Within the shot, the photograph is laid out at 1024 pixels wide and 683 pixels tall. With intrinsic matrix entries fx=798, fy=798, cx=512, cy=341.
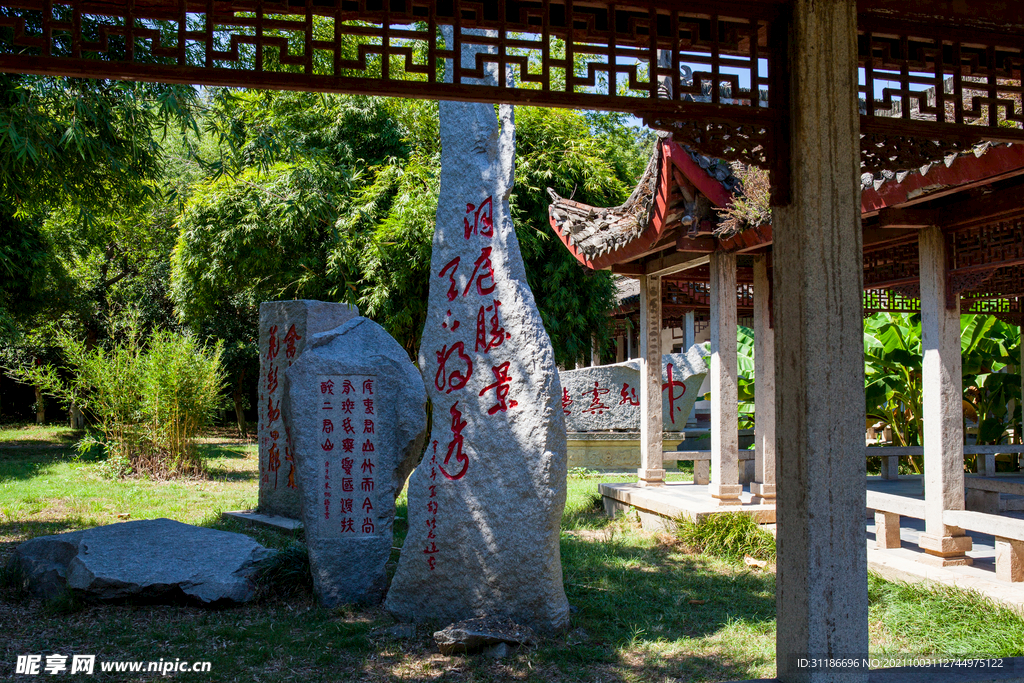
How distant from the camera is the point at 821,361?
115 inches

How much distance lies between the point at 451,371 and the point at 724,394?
10.1 ft

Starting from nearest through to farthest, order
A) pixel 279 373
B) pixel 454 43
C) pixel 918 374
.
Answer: pixel 454 43 → pixel 279 373 → pixel 918 374

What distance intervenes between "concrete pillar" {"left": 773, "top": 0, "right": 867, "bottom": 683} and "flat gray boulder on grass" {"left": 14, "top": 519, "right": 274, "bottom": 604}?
12.5 ft

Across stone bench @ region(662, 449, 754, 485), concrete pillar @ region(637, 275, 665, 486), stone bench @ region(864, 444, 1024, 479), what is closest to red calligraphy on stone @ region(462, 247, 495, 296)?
concrete pillar @ region(637, 275, 665, 486)

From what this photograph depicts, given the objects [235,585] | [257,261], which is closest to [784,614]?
[235,585]

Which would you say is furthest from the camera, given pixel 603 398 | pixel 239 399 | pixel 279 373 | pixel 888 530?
pixel 239 399

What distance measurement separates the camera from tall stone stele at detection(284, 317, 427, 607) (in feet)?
17.8

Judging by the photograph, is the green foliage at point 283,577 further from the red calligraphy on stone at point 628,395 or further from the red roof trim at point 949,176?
the red calligraphy on stone at point 628,395

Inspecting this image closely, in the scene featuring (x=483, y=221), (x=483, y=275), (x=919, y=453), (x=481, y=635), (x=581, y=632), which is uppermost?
(x=483, y=221)

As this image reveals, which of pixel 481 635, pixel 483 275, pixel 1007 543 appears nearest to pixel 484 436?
pixel 483 275

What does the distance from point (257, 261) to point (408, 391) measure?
8.45m

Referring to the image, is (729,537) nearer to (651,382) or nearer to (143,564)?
(651,382)

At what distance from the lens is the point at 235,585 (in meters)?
5.32
